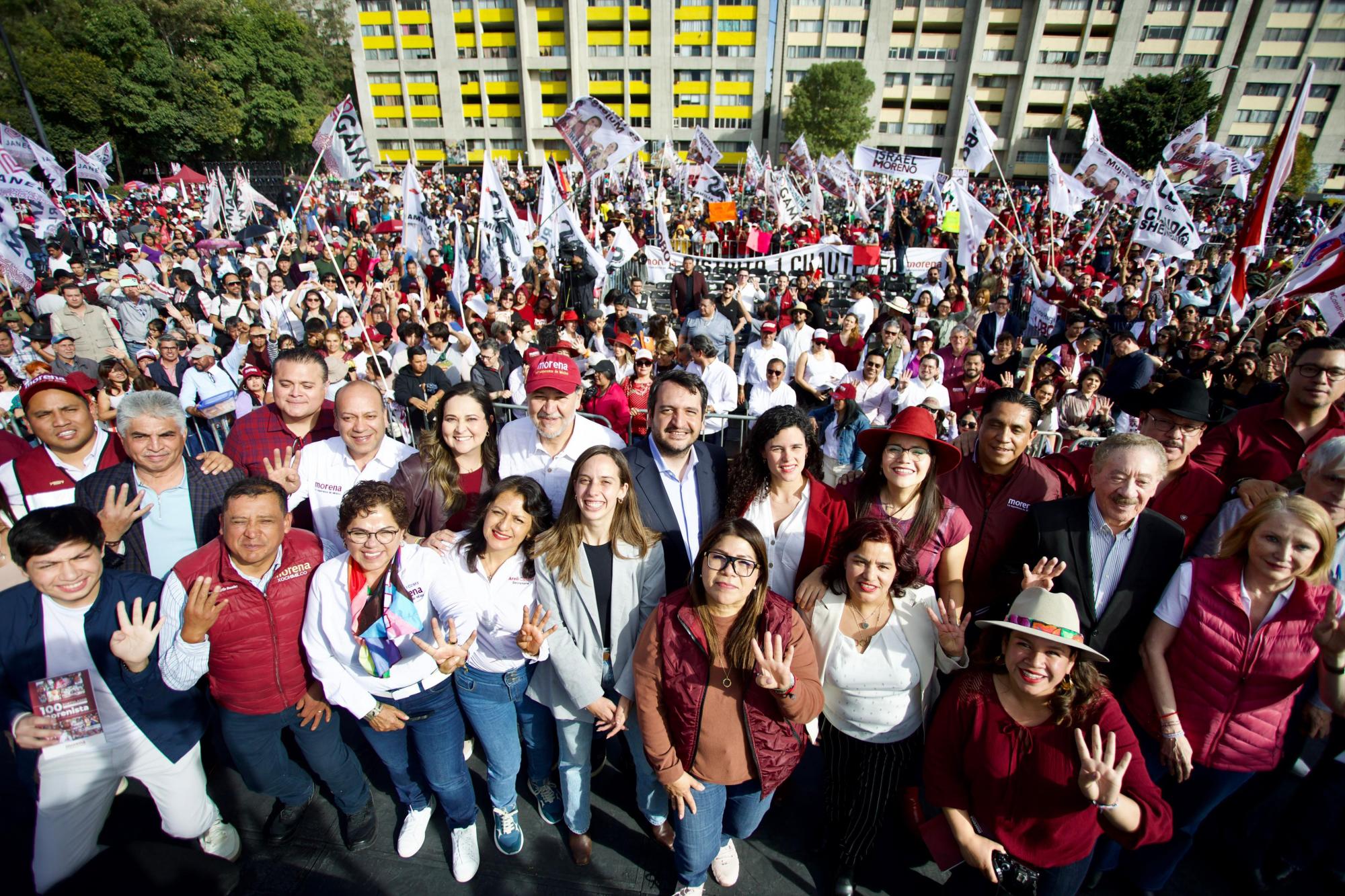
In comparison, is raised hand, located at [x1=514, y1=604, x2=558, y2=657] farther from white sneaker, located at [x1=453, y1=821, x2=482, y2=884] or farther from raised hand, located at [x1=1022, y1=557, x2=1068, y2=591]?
raised hand, located at [x1=1022, y1=557, x2=1068, y2=591]

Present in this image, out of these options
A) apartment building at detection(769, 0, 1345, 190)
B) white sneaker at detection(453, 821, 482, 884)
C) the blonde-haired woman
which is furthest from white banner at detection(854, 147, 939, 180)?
apartment building at detection(769, 0, 1345, 190)

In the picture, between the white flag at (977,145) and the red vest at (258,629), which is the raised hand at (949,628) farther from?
the white flag at (977,145)

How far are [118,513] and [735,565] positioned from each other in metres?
3.05

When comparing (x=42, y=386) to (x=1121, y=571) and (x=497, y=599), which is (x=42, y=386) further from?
(x=1121, y=571)

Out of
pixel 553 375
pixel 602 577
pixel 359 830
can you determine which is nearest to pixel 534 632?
pixel 602 577

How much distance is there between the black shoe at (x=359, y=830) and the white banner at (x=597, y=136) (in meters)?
8.36

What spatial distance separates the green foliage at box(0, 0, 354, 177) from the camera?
3691 cm

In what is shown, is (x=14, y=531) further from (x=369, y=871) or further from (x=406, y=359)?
(x=406, y=359)

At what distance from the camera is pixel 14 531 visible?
237cm

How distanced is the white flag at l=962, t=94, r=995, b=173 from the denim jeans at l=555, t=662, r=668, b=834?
11.0 metres

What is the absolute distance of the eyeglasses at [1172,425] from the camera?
3.18 meters

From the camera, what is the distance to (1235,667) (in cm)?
254

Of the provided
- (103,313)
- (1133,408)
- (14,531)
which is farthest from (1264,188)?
A: (103,313)

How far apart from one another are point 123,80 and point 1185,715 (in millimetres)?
56191
